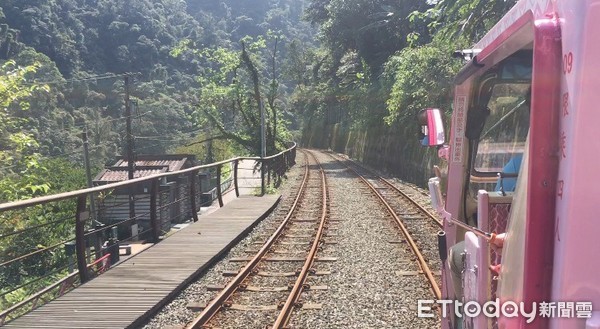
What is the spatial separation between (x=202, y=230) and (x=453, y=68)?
40.9ft

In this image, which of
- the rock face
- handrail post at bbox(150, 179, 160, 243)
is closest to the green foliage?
the rock face

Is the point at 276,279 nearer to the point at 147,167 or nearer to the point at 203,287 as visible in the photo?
the point at 203,287

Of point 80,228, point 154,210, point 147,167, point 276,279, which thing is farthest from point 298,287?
point 147,167

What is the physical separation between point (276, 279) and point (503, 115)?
171 inches

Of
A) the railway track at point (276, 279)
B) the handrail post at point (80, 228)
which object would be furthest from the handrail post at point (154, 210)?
the handrail post at point (80, 228)

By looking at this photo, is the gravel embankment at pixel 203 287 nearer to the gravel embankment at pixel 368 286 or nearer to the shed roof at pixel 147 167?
the gravel embankment at pixel 368 286

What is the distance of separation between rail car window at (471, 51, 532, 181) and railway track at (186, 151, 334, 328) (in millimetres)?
2633

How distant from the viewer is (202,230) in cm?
952

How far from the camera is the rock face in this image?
20.6m

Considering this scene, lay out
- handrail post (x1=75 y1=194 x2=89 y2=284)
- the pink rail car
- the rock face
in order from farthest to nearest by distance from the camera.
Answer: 1. the rock face
2. handrail post (x1=75 y1=194 x2=89 y2=284)
3. the pink rail car

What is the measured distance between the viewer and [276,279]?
6.68m

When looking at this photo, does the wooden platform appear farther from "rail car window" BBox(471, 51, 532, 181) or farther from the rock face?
the rock face

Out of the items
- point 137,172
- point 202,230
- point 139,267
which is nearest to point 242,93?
point 137,172

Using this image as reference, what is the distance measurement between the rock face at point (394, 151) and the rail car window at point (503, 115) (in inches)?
600
